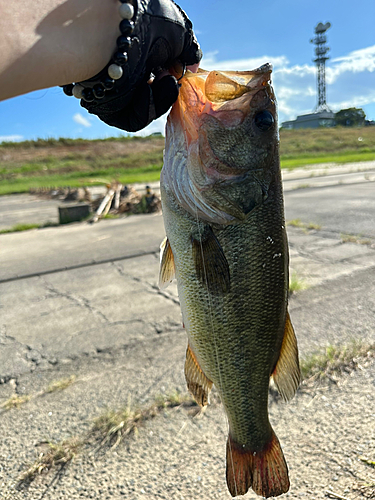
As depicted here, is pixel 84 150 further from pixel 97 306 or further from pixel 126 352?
pixel 126 352

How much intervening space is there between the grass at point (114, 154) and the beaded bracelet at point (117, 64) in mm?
30763

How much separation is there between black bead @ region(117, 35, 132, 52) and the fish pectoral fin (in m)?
1.18

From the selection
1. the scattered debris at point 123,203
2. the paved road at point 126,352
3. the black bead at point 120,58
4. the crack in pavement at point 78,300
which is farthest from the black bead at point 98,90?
the scattered debris at point 123,203

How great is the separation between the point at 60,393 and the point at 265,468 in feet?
5.86

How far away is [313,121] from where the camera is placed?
190ft

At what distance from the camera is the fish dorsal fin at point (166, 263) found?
5.74ft

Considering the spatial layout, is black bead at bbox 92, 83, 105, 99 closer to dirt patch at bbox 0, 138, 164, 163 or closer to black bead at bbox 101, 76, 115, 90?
black bead at bbox 101, 76, 115, 90

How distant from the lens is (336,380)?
111 inches

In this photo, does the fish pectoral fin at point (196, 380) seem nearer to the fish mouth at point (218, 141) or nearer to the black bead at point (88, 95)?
the fish mouth at point (218, 141)

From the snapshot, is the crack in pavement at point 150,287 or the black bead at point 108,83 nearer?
the black bead at point 108,83

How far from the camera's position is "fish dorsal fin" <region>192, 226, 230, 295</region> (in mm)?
1516

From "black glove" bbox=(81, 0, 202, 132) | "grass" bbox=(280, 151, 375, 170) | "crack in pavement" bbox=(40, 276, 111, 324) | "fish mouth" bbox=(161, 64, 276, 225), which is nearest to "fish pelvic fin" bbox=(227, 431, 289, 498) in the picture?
"fish mouth" bbox=(161, 64, 276, 225)

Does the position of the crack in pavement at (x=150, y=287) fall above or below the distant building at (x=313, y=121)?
below

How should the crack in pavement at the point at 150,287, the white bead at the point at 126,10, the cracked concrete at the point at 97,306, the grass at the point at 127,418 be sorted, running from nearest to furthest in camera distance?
the white bead at the point at 126,10 → the grass at the point at 127,418 → the cracked concrete at the point at 97,306 → the crack in pavement at the point at 150,287
